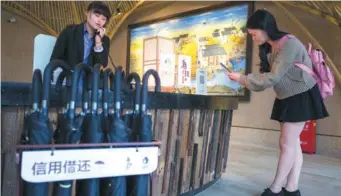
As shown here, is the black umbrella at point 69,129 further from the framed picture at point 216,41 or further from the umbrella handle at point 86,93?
the framed picture at point 216,41

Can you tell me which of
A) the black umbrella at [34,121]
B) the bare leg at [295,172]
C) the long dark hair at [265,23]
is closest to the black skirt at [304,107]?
the bare leg at [295,172]

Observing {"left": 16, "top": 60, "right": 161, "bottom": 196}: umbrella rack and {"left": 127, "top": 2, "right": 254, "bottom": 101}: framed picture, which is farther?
{"left": 127, "top": 2, "right": 254, "bottom": 101}: framed picture

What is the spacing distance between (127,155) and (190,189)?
108 cm

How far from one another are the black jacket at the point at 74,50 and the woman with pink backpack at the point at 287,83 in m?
0.80

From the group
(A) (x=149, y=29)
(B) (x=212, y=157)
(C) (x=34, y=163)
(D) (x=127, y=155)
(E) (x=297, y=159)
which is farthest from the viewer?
(A) (x=149, y=29)

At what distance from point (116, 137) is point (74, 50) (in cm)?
112

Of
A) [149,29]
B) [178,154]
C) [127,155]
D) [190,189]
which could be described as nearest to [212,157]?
[190,189]

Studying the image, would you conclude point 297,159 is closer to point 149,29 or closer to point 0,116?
point 0,116

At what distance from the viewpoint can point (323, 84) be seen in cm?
177

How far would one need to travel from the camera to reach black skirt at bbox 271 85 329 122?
1.69m

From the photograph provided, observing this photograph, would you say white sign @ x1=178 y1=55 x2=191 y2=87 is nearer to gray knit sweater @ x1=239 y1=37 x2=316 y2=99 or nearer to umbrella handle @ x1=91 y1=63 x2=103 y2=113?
gray knit sweater @ x1=239 y1=37 x2=316 y2=99

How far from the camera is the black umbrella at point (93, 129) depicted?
0.91 m

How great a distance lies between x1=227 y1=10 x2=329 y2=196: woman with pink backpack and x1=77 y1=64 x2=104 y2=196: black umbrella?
35.0 inches

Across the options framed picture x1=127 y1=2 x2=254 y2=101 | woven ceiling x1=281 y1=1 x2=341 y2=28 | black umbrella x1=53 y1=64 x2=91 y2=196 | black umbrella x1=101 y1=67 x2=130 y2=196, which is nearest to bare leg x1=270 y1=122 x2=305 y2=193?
black umbrella x1=101 y1=67 x2=130 y2=196
